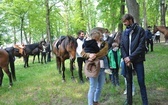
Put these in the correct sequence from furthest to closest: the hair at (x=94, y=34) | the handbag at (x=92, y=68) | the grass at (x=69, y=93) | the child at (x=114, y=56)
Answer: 1. the child at (x=114, y=56)
2. the grass at (x=69, y=93)
3. the hair at (x=94, y=34)
4. the handbag at (x=92, y=68)

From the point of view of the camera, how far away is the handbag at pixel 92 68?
5.90 m

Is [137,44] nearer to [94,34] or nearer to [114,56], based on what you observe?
[94,34]

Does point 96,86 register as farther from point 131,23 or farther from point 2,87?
point 2,87

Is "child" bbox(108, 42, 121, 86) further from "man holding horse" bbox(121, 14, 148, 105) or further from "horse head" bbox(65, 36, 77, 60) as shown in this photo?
"man holding horse" bbox(121, 14, 148, 105)

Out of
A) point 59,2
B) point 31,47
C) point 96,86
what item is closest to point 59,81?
point 96,86

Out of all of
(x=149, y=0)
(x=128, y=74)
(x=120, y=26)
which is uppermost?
(x=149, y=0)

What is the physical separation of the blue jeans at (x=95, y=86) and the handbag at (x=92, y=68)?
5.0 inches

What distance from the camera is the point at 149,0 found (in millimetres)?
37531

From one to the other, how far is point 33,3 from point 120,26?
31.5ft

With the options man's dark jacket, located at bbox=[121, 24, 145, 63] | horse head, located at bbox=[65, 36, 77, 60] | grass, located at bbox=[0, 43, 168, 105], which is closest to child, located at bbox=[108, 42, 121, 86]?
grass, located at bbox=[0, 43, 168, 105]

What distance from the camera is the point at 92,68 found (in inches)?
235

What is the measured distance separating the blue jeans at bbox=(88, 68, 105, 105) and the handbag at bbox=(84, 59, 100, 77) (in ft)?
0.42

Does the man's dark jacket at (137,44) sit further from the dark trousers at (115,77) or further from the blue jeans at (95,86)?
the dark trousers at (115,77)

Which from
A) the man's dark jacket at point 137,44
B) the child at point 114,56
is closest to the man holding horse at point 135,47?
the man's dark jacket at point 137,44
